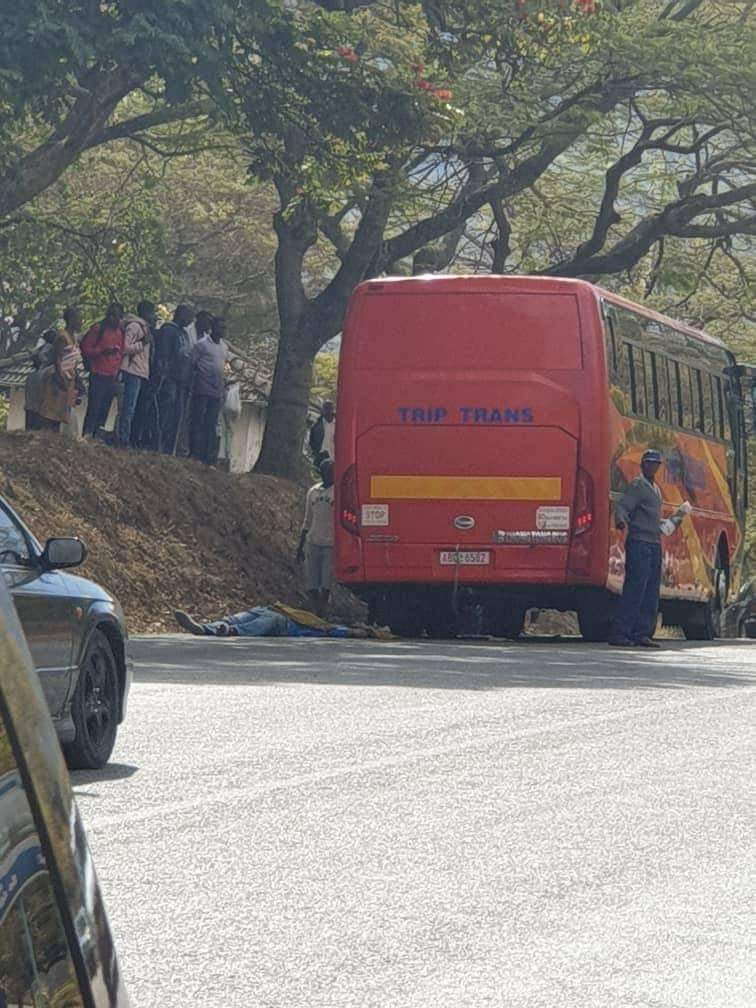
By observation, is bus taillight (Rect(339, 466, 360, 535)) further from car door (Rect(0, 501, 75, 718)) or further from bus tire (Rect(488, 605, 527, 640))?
car door (Rect(0, 501, 75, 718))

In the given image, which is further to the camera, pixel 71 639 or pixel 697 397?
pixel 697 397

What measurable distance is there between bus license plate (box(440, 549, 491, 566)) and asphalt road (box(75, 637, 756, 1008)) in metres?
7.70

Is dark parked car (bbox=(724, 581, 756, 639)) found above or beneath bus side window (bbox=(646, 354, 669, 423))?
beneath

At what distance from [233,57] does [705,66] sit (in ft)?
29.4

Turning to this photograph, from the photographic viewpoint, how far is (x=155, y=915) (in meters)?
6.93

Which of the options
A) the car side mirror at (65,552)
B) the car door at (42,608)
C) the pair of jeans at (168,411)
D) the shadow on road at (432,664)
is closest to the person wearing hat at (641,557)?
the shadow on road at (432,664)

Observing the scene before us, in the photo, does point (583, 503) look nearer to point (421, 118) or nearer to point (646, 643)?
point (646, 643)

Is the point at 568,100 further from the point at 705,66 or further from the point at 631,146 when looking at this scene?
the point at 631,146

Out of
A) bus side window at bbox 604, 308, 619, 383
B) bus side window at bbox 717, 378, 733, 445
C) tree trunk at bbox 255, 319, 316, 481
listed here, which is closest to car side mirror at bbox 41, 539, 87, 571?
bus side window at bbox 604, 308, 619, 383

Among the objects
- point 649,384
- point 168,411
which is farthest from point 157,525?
point 649,384

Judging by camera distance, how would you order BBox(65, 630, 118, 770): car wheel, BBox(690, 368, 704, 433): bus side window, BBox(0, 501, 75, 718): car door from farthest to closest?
BBox(690, 368, 704, 433): bus side window, BBox(65, 630, 118, 770): car wheel, BBox(0, 501, 75, 718): car door

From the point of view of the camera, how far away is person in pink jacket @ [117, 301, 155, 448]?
26.8 m

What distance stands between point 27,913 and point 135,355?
2498 cm

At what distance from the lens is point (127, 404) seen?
28016 millimetres
